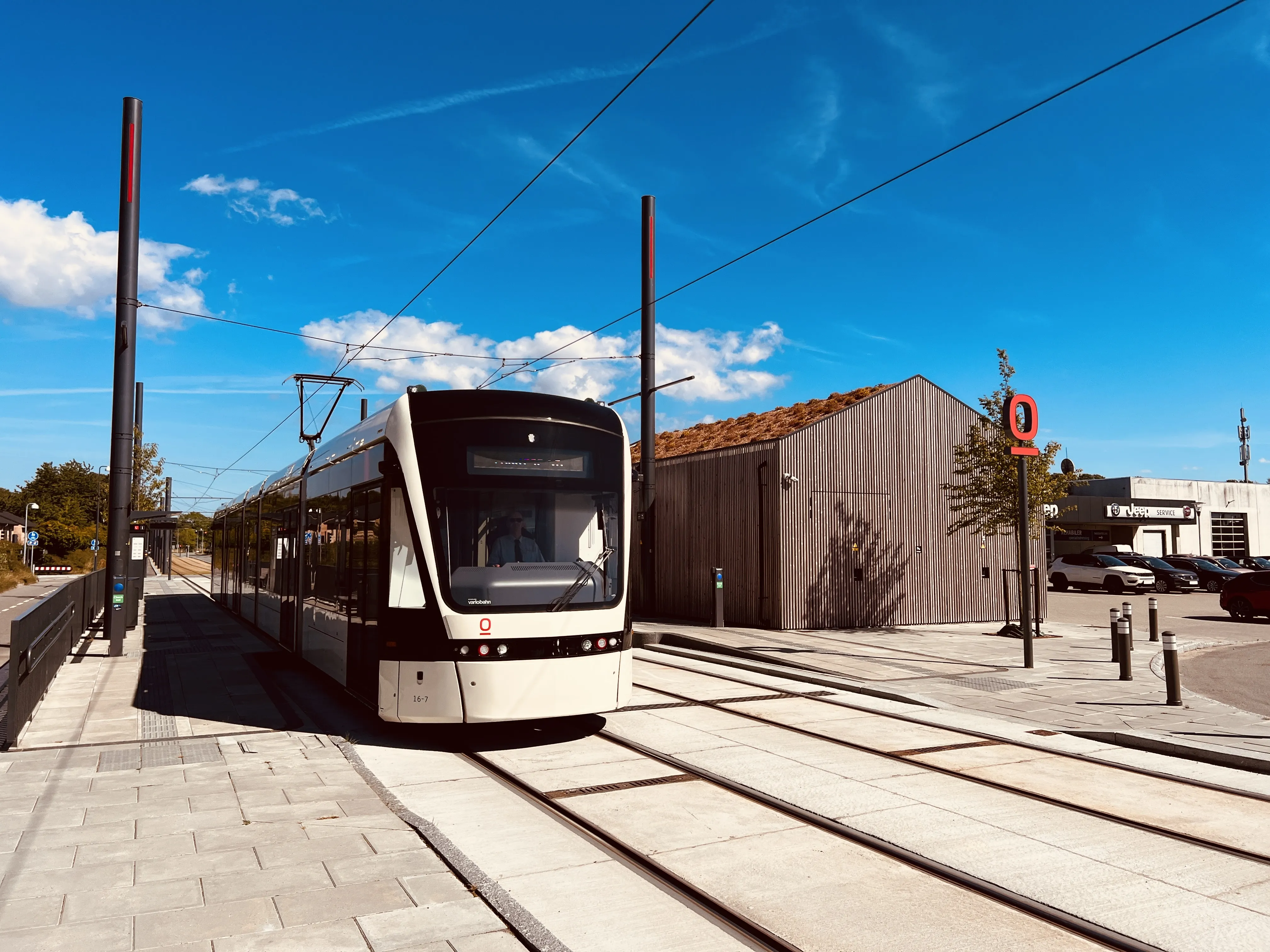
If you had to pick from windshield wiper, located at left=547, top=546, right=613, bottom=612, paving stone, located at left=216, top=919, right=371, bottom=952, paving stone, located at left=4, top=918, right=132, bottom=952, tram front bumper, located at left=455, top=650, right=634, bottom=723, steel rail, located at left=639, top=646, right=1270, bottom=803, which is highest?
windshield wiper, located at left=547, top=546, right=613, bottom=612

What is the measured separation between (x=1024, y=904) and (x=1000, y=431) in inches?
699

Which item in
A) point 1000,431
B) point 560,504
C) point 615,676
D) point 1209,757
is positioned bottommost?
point 1209,757

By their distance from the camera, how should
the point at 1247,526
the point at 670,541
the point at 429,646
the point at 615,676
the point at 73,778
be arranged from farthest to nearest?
the point at 1247,526
the point at 670,541
the point at 615,676
the point at 429,646
the point at 73,778

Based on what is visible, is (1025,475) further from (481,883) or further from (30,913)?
(30,913)

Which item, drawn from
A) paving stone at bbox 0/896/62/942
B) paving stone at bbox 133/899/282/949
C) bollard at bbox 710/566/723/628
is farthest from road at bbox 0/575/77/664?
bollard at bbox 710/566/723/628

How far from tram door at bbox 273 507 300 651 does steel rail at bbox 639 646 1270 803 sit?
221 inches

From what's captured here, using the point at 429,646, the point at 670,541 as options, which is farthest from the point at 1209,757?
the point at 670,541

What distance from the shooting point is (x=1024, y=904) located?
4.73 m

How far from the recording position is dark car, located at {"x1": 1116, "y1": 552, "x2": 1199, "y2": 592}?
124ft

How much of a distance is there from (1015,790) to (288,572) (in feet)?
34.3

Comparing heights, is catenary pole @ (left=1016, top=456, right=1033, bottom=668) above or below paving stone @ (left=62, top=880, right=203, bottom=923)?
above

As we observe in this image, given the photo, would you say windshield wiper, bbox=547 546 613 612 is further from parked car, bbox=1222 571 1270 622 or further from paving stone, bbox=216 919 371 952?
parked car, bbox=1222 571 1270 622

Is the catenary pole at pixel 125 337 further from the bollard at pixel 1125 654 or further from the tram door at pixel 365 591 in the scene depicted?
the bollard at pixel 1125 654

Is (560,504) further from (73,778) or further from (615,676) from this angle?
(73,778)
